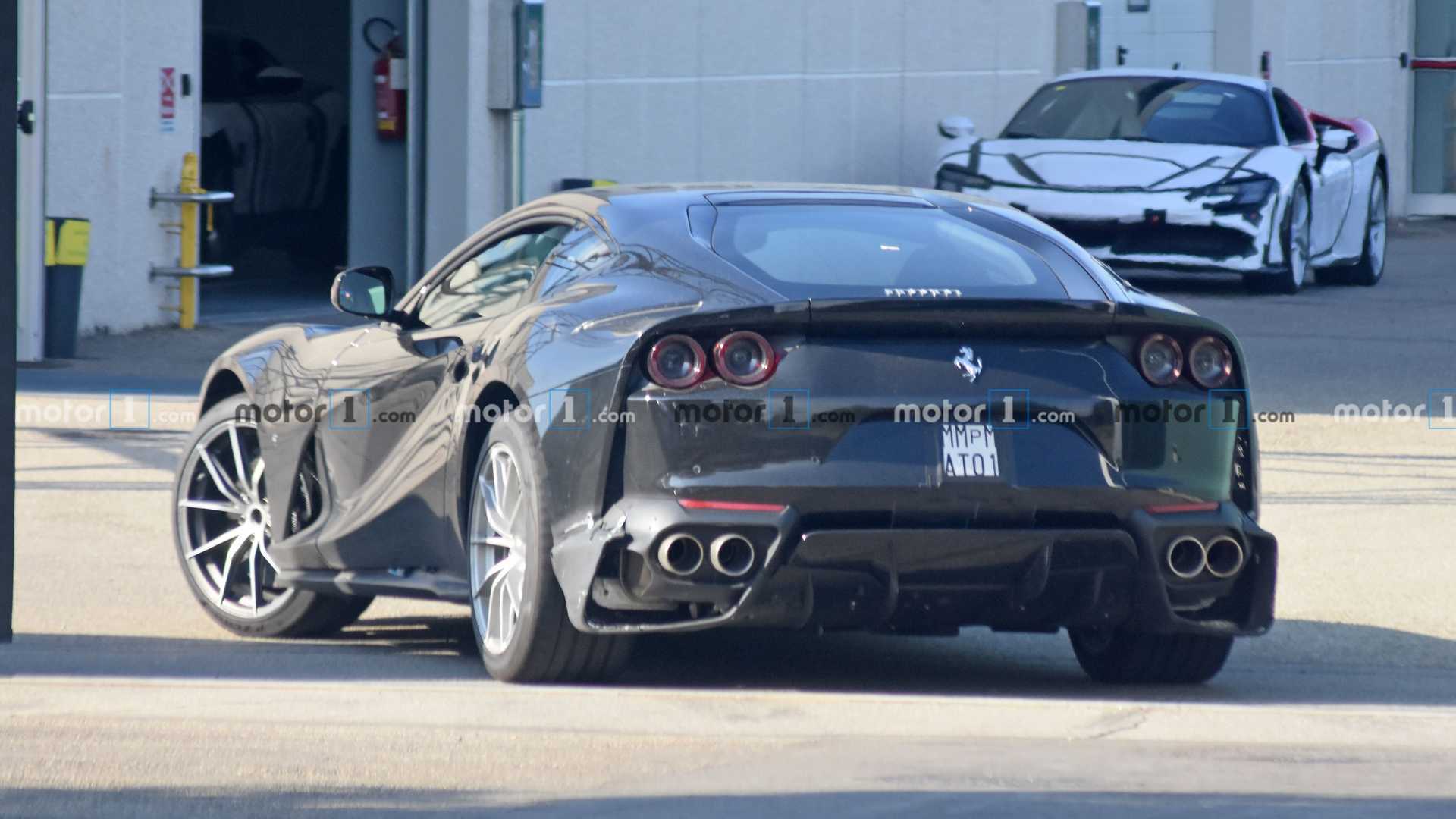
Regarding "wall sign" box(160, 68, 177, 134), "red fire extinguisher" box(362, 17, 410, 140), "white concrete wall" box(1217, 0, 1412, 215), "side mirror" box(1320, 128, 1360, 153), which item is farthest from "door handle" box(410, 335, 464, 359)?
"white concrete wall" box(1217, 0, 1412, 215)

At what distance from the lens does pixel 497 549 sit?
230 inches

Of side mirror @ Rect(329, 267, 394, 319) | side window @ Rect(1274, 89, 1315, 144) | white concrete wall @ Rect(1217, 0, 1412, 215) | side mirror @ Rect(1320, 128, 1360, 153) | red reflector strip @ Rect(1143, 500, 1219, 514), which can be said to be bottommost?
red reflector strip @ Rect(1143, 500, 1219, 514)

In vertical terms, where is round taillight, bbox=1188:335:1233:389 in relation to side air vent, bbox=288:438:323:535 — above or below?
above

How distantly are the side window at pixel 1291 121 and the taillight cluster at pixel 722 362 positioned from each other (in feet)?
41.6

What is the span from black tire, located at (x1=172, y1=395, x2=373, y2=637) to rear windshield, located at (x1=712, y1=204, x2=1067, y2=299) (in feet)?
5.34

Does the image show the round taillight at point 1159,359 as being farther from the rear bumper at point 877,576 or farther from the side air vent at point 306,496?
the side air vent at point 306,496

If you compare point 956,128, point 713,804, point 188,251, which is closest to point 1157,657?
point 713,804

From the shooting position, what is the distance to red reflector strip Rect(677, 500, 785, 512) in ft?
17.4

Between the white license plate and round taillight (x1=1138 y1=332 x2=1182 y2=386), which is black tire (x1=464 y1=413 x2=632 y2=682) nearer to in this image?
the white license plate

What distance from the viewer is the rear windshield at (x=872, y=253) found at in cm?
558

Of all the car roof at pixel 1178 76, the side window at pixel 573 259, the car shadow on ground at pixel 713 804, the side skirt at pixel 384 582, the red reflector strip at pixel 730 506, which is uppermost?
the car roof at pixel 1178 76

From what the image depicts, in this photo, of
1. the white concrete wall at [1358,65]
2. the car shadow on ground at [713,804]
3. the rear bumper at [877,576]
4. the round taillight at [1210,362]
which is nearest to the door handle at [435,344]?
the rear bumper at [877,576]

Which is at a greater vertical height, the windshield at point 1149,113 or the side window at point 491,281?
the windshield at point 1149,113

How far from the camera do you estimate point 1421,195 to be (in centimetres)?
2777
